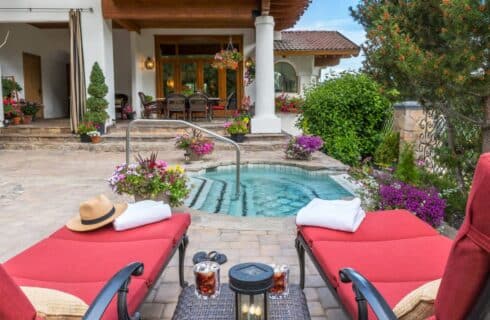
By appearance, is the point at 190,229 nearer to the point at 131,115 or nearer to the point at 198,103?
the point at 198,103

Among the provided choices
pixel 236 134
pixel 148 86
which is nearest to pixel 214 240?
pixel 236 134

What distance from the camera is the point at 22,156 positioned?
872 cm

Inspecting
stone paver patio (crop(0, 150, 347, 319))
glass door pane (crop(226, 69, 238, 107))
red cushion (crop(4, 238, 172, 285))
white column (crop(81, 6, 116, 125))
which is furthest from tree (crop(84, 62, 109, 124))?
red cushion (crop(4, 238, 172, 285))

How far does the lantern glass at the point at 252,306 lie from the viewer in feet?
5.72

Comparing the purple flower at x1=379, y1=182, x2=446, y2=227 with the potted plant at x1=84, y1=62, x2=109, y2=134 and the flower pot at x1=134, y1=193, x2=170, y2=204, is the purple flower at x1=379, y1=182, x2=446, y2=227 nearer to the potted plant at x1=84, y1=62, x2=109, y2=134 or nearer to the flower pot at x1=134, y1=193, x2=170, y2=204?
the flower pot at x1=134, y1=193, x2=170, y2=204

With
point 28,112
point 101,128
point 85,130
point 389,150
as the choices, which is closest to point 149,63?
point 101,128

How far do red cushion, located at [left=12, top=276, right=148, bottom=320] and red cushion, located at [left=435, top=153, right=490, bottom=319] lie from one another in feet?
3.90

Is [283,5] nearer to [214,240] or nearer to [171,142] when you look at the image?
[171,142]

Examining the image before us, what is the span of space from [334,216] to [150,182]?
2.09m

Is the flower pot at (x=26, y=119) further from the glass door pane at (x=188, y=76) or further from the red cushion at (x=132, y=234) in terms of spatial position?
the red cushion at (x=132, y=234)

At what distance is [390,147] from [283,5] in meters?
4.73

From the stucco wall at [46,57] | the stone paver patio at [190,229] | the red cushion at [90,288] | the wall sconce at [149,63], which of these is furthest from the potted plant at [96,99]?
the red cushion at [90,288]

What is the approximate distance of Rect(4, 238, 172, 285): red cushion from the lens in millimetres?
1982

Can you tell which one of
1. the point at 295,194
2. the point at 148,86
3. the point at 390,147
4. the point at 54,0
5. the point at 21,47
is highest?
the point at 54,0
